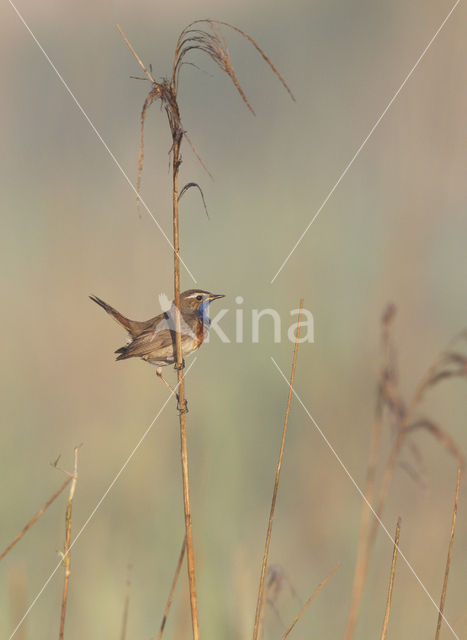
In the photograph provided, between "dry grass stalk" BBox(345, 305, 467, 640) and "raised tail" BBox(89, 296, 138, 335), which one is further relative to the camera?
"raised tail" BBox(89, 296, 138, 335)

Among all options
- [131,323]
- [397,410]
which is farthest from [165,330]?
[397,410]

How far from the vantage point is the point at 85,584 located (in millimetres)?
3645

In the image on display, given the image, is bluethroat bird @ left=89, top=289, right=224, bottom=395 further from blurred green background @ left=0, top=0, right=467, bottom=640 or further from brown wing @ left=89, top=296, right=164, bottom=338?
blurred green background @ left=0, top=0, right=467, bottom=640

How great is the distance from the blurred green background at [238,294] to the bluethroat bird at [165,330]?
1.46ft

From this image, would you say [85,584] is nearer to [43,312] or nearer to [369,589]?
[369,589]

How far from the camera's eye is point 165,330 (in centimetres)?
439

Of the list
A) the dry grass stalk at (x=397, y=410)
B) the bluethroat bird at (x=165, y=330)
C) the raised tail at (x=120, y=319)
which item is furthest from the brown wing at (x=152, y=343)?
the dry grass stalk at (x=397, y=410)

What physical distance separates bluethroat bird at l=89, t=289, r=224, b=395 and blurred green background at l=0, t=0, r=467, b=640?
445 mm

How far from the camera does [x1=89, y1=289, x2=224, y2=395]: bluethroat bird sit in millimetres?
4348

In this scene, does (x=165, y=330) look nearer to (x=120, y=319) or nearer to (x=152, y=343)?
(x=152, y=343)

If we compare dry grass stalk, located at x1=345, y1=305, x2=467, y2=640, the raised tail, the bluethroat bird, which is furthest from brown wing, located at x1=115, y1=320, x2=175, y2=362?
dry grass stalk, located at x1=345, y1=305, x2=467, y2=640

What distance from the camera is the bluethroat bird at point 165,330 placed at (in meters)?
4.35

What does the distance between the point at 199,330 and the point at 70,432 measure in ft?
3.71

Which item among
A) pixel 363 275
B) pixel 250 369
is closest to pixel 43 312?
pixel 250 369
